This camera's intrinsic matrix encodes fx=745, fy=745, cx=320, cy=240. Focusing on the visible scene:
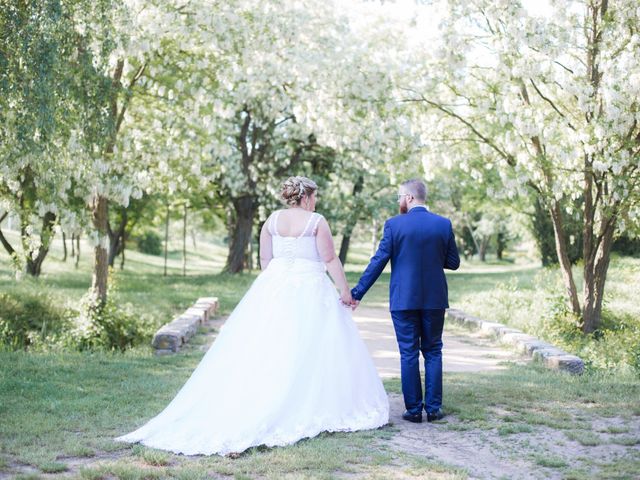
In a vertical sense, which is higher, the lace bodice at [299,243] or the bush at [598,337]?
the lace bodice at [299,243]

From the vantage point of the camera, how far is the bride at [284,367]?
554 cm

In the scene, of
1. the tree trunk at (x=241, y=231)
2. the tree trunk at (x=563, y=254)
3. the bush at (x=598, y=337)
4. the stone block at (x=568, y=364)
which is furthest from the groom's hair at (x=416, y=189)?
the tree trunk at (x=241, y=231)

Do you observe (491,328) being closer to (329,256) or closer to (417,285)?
(417,285)

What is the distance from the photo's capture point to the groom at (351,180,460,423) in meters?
6.30

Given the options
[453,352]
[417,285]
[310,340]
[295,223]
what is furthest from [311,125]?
[310,340]

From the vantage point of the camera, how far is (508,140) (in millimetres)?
11375

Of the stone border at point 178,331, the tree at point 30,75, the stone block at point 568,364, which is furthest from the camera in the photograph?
the stone border at point 178,331

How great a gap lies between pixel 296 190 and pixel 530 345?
558 centimetres

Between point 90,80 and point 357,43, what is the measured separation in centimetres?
1654

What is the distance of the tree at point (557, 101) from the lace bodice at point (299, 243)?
221 inches

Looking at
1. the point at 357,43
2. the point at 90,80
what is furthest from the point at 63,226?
the point at 357,43

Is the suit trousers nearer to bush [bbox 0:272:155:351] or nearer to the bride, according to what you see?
the bride

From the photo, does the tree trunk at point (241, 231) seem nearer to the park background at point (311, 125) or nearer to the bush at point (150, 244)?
the park background at point (311, 125)

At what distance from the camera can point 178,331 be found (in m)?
11.1
